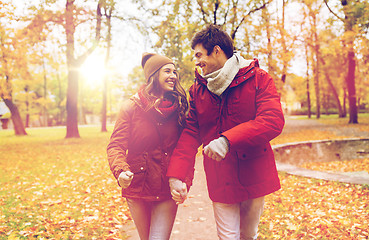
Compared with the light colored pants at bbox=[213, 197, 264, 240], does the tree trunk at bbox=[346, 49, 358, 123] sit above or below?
above

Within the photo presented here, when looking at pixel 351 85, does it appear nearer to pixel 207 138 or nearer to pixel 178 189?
pixel 207 138

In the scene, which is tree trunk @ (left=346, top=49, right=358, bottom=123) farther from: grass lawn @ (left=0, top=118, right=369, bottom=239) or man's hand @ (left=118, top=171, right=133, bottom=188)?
man's hand @ (left=118, top=171, right=133, bottom=188)

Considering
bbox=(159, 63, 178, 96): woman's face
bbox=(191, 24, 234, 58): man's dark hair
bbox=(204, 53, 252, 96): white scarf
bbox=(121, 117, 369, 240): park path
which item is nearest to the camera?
bbox=(204, 53, 252, 96): white scarf

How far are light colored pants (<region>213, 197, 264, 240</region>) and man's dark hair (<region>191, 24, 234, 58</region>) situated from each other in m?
1.06

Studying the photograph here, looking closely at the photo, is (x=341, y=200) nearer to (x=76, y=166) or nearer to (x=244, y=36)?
(x=76, y=166)

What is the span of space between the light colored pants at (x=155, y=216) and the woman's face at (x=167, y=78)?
2.99 feet

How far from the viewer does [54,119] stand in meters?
60.2

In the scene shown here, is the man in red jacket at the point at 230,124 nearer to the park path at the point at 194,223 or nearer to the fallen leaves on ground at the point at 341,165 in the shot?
the park path at the point at 194,223

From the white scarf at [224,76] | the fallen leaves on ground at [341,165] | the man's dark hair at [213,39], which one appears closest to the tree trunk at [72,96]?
the fallen leaves on ground at [341,165]

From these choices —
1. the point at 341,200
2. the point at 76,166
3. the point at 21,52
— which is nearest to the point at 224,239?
the point at 341,200

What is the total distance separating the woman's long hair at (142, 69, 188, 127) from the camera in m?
2.41

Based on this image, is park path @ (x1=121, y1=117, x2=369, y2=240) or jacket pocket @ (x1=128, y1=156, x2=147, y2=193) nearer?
jacket pocket @ (x1=128, y1=156, x2=147, y2=193)

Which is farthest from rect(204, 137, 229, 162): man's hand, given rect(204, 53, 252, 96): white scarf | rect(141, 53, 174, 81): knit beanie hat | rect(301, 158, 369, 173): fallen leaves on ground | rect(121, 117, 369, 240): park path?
rect(301, 158, 369, 173): fallen leaves on ground

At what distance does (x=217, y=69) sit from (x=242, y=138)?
1.94 ft
